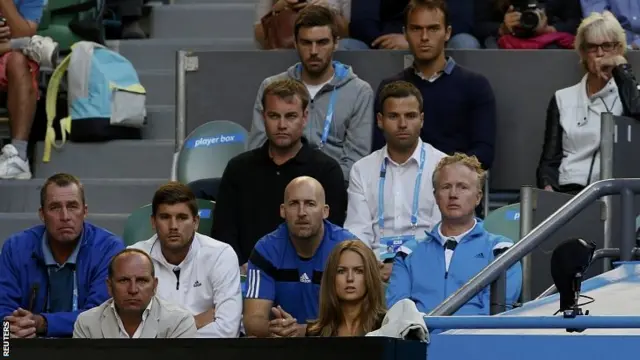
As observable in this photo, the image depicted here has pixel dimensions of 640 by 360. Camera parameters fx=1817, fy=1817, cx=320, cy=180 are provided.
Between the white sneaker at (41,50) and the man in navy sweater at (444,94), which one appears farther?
the white sneaker at (41,50)

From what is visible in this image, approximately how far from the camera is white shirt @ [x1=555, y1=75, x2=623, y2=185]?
438 inches

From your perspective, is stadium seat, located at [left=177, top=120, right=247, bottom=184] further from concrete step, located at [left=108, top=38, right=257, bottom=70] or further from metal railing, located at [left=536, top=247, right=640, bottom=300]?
metal railing, located at [left=536, top=247, right=640, bottom=300]

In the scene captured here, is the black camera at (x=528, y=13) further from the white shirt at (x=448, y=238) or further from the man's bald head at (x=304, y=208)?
the white shirt at (x=448, y=238)

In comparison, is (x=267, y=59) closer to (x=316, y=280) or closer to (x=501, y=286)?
(x=316, y=280)

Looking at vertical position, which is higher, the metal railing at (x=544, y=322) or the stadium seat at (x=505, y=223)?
the stadium seat at (x=505, y=223)

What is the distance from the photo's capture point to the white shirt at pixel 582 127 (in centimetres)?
1112

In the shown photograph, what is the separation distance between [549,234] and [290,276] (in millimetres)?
2073

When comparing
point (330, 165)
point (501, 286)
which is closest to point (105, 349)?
point (501, 286)

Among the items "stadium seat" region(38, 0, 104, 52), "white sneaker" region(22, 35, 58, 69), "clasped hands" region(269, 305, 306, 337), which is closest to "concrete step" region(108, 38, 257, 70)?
"stadium seat" region(38, 0, 104, 52)

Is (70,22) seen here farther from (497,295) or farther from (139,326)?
(497,295)

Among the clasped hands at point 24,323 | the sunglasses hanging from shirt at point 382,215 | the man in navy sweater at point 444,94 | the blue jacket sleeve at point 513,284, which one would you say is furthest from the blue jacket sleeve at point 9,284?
the blue jacket sleeve at point 513,284

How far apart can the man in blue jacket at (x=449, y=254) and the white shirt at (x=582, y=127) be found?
1781 millimetres

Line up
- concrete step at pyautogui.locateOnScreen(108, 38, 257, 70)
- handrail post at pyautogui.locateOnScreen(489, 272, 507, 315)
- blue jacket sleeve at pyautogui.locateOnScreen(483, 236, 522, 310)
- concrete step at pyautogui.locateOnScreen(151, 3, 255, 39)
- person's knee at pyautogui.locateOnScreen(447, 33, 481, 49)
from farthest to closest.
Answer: concrete step at pyautogui.locateOnScreen(151, 3, 255, 39) < concrete step at pyautogui.locateOnScreen(108, 38, 257, 70) < person's knee at pyautogui.locateOnScreen(447, 33, 481, 49) < blue jacket sleeve at pyautogui.locateOnScreen(483, 236, 522, 310) < handrail post at pyautogui.locateOnScreen(489, 272, 507, 315)

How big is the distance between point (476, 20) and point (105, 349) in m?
6.45
